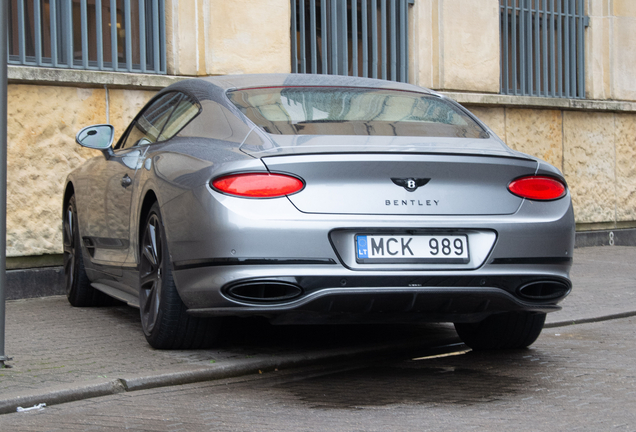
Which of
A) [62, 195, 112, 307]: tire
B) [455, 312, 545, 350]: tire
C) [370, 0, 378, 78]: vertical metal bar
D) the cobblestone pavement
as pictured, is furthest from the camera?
[370, 0, 378, 78]: vertical metal bar

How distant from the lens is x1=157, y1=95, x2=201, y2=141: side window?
5.41 m

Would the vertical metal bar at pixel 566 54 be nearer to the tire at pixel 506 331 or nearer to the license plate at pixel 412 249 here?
the tire at pixel 506 331

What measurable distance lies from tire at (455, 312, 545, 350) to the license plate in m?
1.06

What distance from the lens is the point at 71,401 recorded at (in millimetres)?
4188

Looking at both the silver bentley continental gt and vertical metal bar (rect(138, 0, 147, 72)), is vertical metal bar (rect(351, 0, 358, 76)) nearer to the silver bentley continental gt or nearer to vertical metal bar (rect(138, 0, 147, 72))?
vertical metal bar (rect(138, 0, 147, 72))

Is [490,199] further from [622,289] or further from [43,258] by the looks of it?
[43,258]

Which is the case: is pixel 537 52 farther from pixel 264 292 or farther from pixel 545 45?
pixel 264 292

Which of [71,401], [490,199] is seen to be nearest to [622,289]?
[490,199]

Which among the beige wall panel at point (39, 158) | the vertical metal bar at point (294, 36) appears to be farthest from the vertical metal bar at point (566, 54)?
the beige wall panel at point (39, 158)

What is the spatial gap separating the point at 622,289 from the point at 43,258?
5.02 meters

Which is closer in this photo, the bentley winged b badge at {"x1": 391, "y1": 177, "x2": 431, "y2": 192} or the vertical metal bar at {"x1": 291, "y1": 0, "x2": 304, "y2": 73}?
the bentley winged b badge at {"x1": 391, "y1": 177, "x2": 431, "y2": 192}

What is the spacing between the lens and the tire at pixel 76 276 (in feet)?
23.2

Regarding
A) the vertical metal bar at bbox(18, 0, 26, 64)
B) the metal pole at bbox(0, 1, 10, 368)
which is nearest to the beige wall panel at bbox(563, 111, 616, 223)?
the vertical metal bar at bbox(18, 0, 26, 64)

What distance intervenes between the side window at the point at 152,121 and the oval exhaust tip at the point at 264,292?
5.65ft
